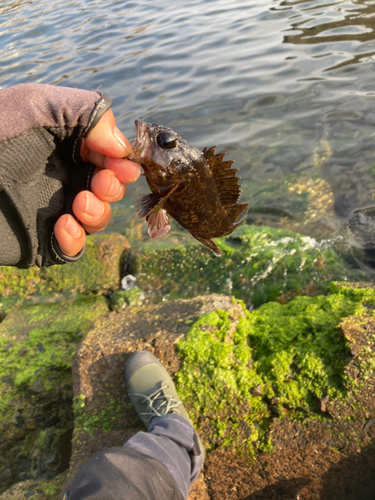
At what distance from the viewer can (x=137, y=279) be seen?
5.23 meters

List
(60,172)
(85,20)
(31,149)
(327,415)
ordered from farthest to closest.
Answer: (85,20)
(327,415)
(60,172)
(31,149)

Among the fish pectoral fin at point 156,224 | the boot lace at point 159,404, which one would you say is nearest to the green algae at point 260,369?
the boot lace at point 159,404

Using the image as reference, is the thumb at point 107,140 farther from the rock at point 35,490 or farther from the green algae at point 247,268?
the green algae at point 247,268

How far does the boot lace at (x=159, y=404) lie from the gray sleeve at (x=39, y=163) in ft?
4.55

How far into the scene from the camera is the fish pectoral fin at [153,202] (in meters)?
2.40

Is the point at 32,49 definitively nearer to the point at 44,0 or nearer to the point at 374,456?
the point at 44,0

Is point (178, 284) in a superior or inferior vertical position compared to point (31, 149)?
inferior

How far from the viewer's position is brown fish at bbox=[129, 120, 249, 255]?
2.43 m

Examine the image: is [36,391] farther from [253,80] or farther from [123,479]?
→ [253,80]

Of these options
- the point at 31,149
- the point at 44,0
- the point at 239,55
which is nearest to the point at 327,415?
the point at 31,149

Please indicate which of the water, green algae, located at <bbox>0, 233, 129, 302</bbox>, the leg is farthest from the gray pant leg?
the water

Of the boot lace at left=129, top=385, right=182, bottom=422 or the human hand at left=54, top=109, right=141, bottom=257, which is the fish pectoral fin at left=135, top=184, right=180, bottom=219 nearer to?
the human hand at left=54, top=109, right=141, bottom=257

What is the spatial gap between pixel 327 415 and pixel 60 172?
258cm

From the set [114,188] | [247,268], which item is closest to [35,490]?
[114,188]
